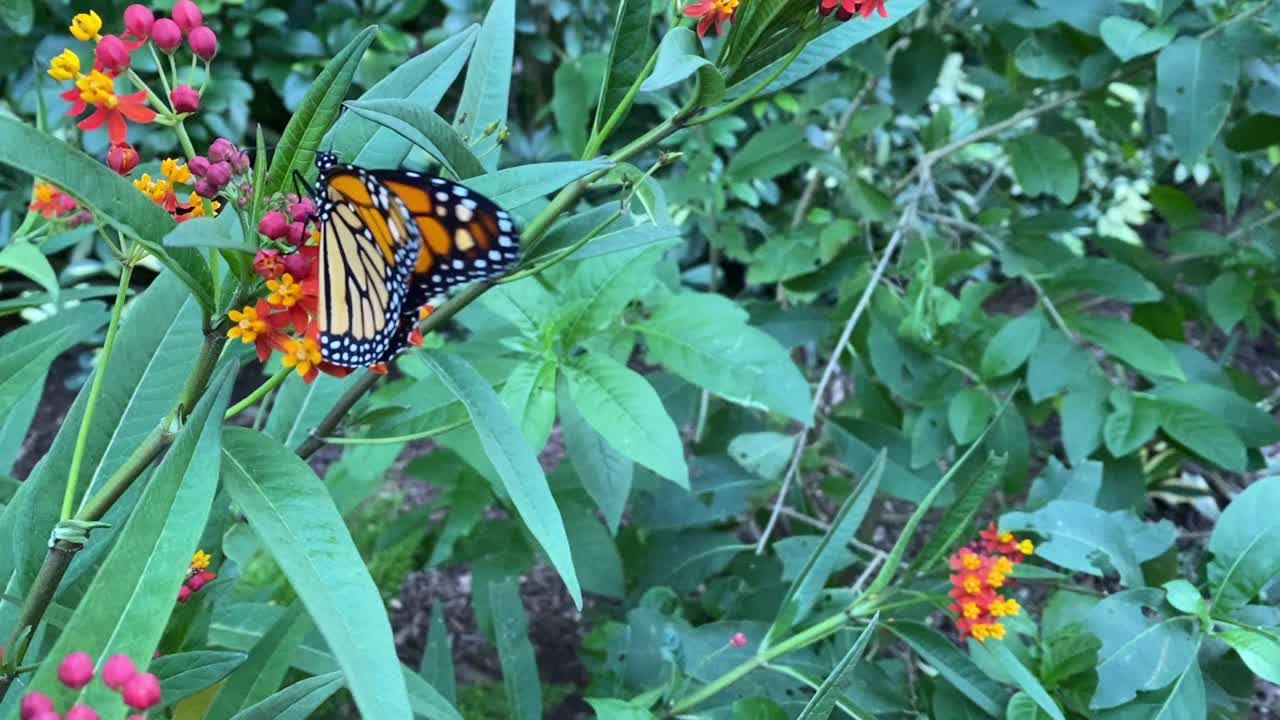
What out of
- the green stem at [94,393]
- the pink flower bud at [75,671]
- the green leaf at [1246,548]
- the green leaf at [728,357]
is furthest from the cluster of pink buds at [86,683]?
the green leaf at [1246,548]

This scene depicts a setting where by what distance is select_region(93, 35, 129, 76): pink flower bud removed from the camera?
72cm

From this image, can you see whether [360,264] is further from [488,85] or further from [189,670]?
[189,670]

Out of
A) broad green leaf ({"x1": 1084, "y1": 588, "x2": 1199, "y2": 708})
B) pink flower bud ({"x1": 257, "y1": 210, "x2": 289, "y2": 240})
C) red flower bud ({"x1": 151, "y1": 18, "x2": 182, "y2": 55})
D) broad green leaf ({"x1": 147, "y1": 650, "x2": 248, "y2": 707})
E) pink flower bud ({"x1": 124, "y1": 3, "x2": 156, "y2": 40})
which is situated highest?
pink flower bud ({"x1": 124, "y1": 3, "x2": 156, "y2": 40})

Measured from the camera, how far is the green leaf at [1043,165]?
1961 mm

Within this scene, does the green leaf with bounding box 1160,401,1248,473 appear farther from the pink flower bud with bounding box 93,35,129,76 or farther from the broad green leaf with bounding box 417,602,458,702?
the pink flower bud with bounding box 93,35,129,76

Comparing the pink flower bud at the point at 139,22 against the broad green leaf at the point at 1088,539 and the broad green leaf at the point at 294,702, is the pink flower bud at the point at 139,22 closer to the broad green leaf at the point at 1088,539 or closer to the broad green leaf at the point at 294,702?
the broad green leaf at the point at 294,702

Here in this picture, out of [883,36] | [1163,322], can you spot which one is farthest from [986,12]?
[1163,322]

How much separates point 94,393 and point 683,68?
539 mm

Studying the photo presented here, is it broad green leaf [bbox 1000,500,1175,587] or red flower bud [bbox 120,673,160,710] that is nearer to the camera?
red flower bud [bbox 120,673,160,710]

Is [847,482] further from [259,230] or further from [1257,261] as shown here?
[259,230]

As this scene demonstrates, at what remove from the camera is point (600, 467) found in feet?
4.23

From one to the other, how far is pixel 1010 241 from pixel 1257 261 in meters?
0.47

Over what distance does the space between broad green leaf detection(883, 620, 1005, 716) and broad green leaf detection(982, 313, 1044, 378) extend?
673mm

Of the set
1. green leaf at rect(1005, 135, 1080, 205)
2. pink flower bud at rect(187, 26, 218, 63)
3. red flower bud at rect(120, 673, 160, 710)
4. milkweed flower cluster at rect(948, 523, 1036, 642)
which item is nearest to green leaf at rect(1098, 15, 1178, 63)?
green leaf at rect(1005, 135, 1080, 205)
